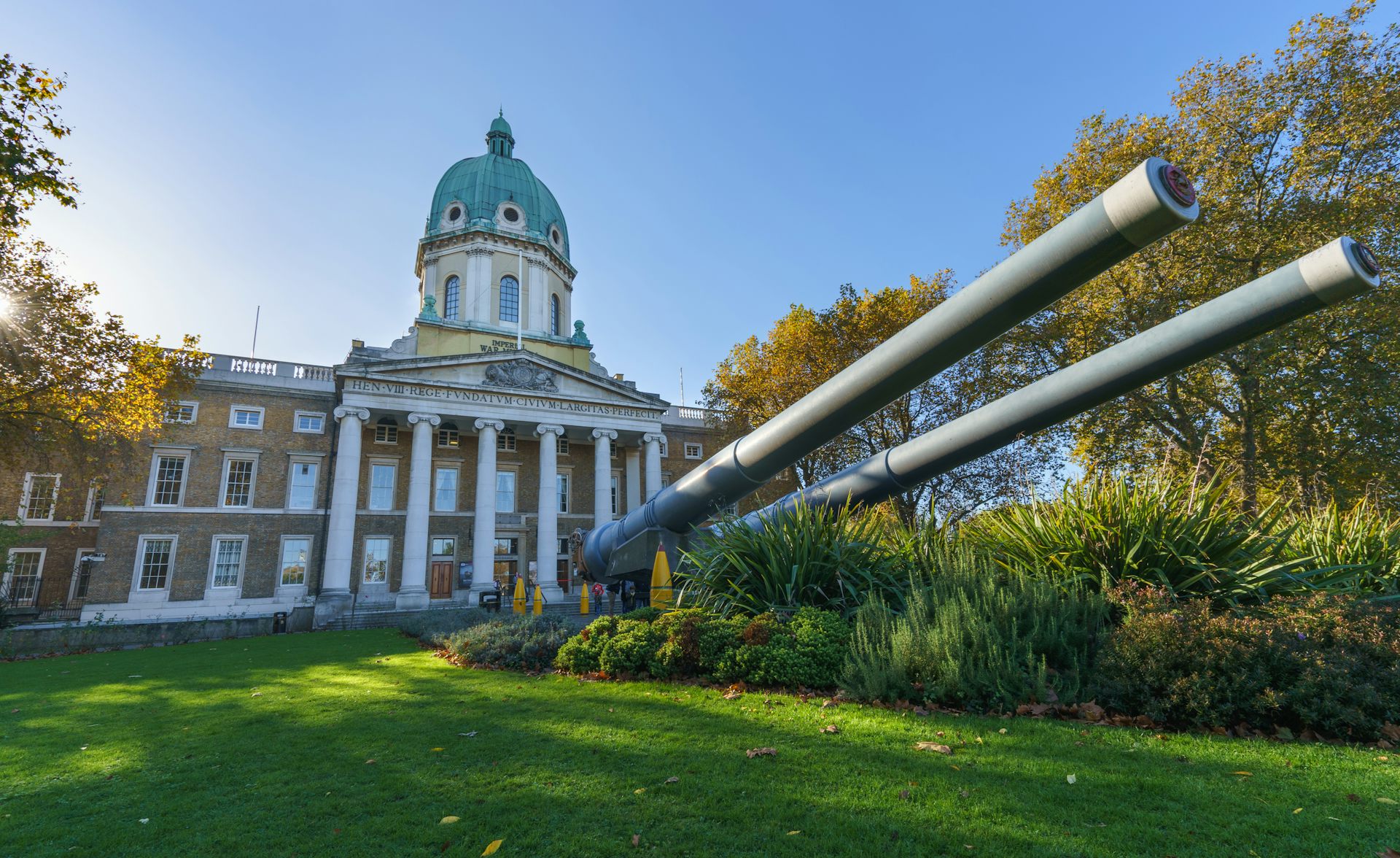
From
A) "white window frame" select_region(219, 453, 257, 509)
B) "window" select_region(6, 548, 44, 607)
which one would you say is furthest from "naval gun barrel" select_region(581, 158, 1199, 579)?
"window" select_region(6, 548, 44, 607)

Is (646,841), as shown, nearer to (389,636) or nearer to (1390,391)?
(389,636)

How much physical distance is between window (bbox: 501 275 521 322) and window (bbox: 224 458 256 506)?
13.7 meters

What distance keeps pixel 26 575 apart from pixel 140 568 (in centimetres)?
421

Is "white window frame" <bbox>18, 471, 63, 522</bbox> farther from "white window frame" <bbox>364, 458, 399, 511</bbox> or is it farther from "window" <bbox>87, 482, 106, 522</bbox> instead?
"white window frame" <bbox>364, 458, 399, 511</bbox>

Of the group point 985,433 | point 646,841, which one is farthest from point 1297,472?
point 646,841

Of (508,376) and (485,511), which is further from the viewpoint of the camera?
(508,376)

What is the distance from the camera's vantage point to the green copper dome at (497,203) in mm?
35688

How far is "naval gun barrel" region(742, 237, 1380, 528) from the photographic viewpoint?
361cm

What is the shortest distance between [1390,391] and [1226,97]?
7905mm

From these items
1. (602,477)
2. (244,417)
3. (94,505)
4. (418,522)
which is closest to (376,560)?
(418,522)

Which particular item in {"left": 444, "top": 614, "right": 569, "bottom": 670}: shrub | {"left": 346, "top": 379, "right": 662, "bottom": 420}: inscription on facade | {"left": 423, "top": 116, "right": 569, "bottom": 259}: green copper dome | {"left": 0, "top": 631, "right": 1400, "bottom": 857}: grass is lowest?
{"left": 0, "top": 631, "right": 1400, "bottom": 857}: grass

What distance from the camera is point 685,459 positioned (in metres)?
36.9

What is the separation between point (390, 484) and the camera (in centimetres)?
2945

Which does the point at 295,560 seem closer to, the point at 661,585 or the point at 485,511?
the point at 485,511
